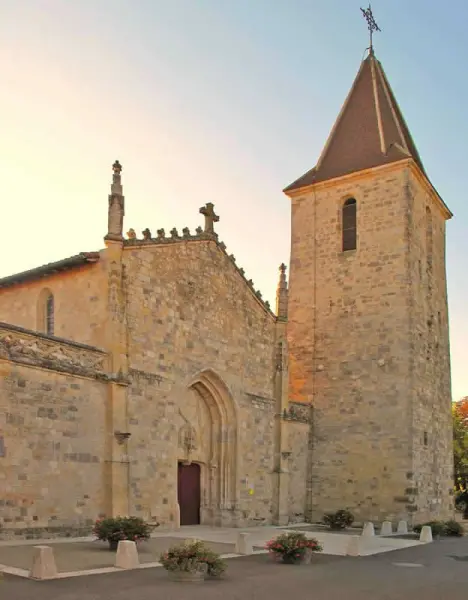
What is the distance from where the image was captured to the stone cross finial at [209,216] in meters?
26.2

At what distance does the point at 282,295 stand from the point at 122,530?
48.5 feet

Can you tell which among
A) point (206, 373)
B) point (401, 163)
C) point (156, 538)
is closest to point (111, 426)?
point (156, 538)

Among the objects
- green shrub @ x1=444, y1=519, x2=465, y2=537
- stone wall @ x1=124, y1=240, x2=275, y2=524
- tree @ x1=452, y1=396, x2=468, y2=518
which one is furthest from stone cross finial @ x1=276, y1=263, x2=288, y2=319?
tree @ x1=452, y1=396, x2=468, y2=518

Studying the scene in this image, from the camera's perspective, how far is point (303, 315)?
3200cm

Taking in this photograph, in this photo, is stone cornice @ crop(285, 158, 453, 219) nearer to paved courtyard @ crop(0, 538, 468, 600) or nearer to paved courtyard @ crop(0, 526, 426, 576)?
paved courtyard @ crop(0, 526, 426, 576)

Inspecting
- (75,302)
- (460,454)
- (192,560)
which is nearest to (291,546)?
(192,560)

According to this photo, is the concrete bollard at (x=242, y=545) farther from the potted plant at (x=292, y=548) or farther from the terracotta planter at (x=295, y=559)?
the terracotta planter at (x=295, y=559)

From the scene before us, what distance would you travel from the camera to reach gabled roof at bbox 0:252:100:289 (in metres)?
21.6

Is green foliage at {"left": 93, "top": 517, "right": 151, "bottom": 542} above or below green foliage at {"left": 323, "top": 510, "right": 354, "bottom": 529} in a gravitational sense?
above

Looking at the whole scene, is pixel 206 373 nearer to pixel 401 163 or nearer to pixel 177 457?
pixel 177 457

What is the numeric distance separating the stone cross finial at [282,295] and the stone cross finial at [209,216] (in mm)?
4416

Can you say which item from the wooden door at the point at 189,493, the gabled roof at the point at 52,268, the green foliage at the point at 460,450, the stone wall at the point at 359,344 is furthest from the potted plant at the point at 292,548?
the green foliage at the point at 460,450

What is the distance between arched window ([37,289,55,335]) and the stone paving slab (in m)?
8.02

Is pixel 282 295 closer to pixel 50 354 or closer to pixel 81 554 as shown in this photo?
pixel 50 354
